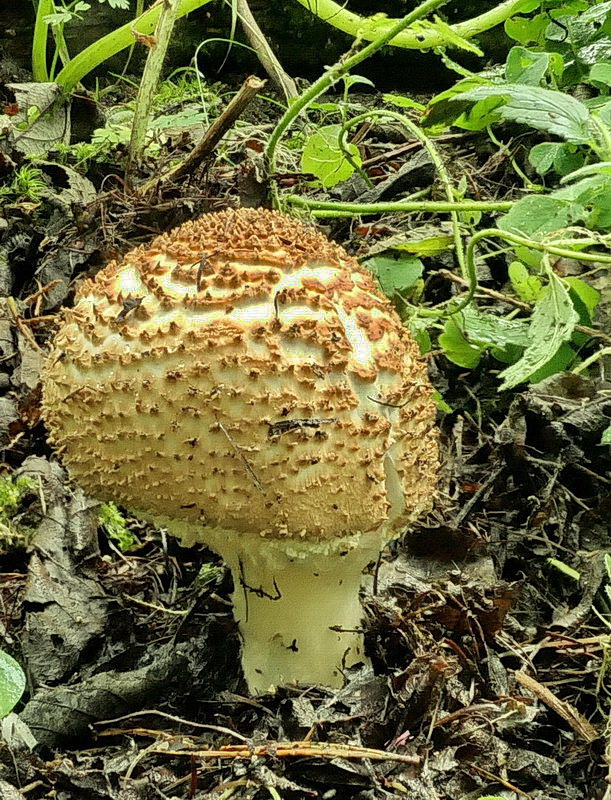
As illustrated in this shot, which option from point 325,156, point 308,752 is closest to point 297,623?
point 308,752

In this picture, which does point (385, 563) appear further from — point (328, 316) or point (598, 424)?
point (328, 316)

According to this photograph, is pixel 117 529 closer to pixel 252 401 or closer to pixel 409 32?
pixel 252 401

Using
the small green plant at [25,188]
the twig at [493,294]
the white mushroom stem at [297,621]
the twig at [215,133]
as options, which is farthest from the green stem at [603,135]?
the small green plant at [25,188]

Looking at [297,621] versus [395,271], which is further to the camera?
[395,271]

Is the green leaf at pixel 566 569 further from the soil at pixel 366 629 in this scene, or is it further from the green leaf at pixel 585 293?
the green leaf at pixel 585 293

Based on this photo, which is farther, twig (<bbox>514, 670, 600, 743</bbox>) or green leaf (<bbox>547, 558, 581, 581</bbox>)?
green leaf (<bbox>547, 558, 581, 581</bbox>)

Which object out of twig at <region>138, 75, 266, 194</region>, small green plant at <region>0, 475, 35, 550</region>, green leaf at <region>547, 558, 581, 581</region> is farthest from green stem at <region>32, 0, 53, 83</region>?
green leaf at <region>547, 558, 581, 581</region>

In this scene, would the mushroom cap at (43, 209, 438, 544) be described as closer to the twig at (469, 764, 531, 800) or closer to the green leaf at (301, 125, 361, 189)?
the twig at (469, 764, 531, 800)
